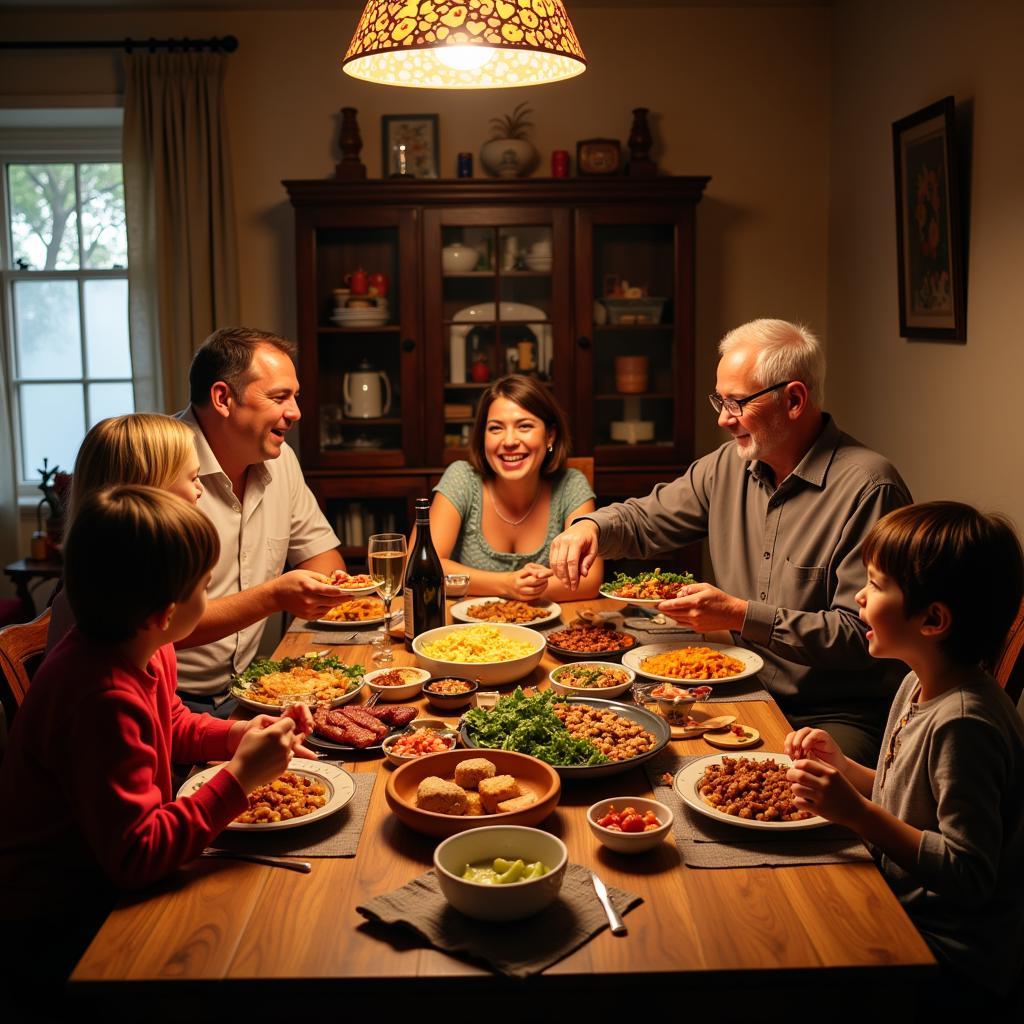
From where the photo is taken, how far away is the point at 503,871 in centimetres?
129

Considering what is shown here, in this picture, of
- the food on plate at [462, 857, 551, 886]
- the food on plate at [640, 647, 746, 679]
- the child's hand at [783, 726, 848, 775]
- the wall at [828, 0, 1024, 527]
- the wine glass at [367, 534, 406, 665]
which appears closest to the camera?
the food on plate at [462, 857, 551, 886]

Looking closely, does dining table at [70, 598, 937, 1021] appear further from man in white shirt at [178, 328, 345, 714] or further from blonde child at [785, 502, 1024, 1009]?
man in white shirt at [178, 328, 345, 714]

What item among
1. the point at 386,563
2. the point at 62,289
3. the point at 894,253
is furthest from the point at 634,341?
the point at 62,289

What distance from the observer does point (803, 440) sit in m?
2.45

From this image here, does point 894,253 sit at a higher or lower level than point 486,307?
higher

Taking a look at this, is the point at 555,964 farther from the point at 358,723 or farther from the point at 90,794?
the point at 358,723

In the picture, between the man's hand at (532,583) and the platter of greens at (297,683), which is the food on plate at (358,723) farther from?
the man's hand at (532,583)

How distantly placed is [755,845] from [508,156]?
367cm

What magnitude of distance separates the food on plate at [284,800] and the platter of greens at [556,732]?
25 cm

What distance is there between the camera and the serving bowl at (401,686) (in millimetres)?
1952

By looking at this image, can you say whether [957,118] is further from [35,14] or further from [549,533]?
[35,14]

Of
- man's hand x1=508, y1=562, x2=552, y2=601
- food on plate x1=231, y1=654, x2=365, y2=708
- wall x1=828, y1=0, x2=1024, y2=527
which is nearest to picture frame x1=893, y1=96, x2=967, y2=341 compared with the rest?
wall x1=828, y1=0, x2=1024, y2=527

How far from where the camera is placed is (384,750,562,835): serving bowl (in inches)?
55.4

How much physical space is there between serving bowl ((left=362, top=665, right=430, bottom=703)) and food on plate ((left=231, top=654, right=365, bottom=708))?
0.03 m
